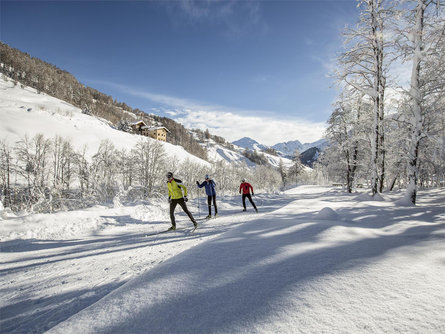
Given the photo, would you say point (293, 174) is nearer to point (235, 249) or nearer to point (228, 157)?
point (235, 249)

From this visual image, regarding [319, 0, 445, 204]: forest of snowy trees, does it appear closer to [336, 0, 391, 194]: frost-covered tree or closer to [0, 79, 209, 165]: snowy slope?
[336, 0, 391, 194]: frost-covered tree

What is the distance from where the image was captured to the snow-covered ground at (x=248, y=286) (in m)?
1.55

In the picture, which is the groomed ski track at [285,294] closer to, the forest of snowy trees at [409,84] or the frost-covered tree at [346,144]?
the forest of snowy trees at [409,84]

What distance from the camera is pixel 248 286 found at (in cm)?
207

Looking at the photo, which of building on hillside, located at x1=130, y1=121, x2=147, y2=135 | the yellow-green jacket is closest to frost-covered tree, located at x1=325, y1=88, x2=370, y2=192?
the yellow-green jacket

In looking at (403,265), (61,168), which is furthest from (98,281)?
(61,168)

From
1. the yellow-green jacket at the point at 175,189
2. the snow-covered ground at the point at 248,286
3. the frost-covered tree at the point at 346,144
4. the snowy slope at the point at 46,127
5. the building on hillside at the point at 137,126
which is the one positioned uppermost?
the building on hillside at the point at 137,126

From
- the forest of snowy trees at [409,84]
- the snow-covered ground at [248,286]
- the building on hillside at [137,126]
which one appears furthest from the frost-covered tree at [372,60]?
the building on hillside at [137,126]

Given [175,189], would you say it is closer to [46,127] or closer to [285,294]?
[285,294]

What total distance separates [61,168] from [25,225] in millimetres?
28564

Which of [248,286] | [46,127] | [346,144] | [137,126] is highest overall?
[137,126]

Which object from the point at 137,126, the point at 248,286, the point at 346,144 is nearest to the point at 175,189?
the point at 248,286

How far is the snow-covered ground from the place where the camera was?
1.55m

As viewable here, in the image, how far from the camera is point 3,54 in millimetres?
71875
